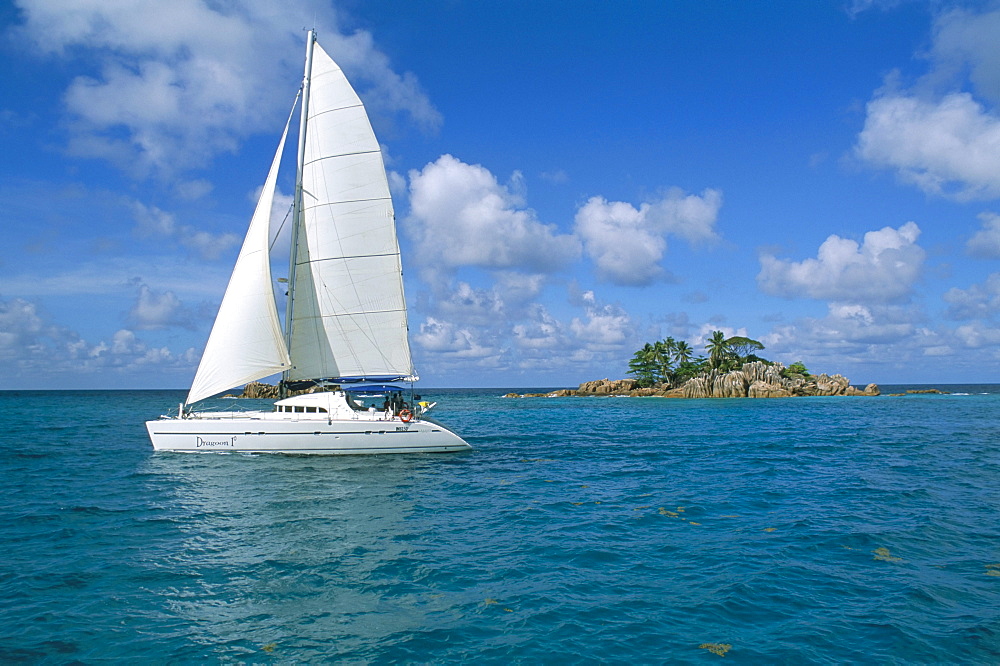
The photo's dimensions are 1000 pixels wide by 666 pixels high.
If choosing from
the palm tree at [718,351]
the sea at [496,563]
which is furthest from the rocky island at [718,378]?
the sea at [496,563]

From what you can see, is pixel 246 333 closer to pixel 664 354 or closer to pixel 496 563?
pixel 496 563

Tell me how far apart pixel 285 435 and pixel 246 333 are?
5158mm

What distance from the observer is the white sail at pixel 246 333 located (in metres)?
27.1

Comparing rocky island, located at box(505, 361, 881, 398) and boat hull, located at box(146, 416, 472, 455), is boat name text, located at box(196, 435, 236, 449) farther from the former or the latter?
rocky island, located at box(505, 361, 881, 398)

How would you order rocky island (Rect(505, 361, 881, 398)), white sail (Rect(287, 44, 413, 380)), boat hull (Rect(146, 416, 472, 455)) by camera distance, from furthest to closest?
rocky island (Rect(505, 361, 881, 398))
white sail (Rect(287, 44, 413, 380))
boat hull (Rect(146, 416, 472, 455))

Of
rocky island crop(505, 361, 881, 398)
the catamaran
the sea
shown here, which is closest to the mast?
the catamaran

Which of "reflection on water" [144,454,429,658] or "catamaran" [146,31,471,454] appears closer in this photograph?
"reflection on water" [144,454,429,658]

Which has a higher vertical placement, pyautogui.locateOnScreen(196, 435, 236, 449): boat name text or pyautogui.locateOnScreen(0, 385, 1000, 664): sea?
pyautogui.locateOnScreen(196, 435, 236, 449): boat name text

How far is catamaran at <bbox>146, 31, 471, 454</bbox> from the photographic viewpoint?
2719cm

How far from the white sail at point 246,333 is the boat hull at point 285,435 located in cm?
165

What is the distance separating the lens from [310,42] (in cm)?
A: 2905

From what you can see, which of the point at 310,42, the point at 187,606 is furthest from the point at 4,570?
the point at 310,42

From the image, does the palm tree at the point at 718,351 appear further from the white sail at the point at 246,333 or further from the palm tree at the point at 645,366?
the white sail at the point at 246,333

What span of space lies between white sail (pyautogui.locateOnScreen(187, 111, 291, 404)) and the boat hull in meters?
1.65
